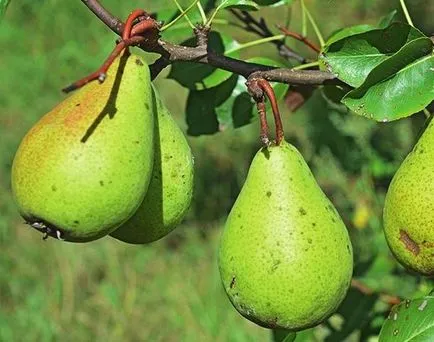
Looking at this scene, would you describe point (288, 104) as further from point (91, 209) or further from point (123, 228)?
point (91, 209)

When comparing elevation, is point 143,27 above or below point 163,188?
above

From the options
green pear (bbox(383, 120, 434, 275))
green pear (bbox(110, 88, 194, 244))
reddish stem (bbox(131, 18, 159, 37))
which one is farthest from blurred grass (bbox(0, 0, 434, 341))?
reddish stem (bbox(131, 18, 159, 37))

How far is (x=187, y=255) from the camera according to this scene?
294 centimetres

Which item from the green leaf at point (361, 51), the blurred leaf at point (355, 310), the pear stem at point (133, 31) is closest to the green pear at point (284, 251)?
the green leaf at point (361, 51)

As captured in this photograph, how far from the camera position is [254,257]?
3.41ft

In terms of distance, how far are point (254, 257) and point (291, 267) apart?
0.16ft

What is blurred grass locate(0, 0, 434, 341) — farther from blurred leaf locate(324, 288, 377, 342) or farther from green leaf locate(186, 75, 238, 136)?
green leaf locate(186, 75, 238, 136)

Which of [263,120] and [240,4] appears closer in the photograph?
[263,120]

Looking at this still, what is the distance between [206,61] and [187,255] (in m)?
1.84

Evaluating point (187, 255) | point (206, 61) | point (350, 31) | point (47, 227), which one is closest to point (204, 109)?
point (350, 31)

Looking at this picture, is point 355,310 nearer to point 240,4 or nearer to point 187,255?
point 240,4

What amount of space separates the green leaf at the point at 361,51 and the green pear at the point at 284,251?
13 cm

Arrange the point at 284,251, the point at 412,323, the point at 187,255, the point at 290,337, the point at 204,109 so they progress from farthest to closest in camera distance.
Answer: the point at 187,255 → the point at 204,109 → the point at 290,337 → the point at 412,323 → the point at 284,251

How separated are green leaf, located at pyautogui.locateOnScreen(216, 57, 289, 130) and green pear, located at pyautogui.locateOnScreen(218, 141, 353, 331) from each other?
0.44 metres
